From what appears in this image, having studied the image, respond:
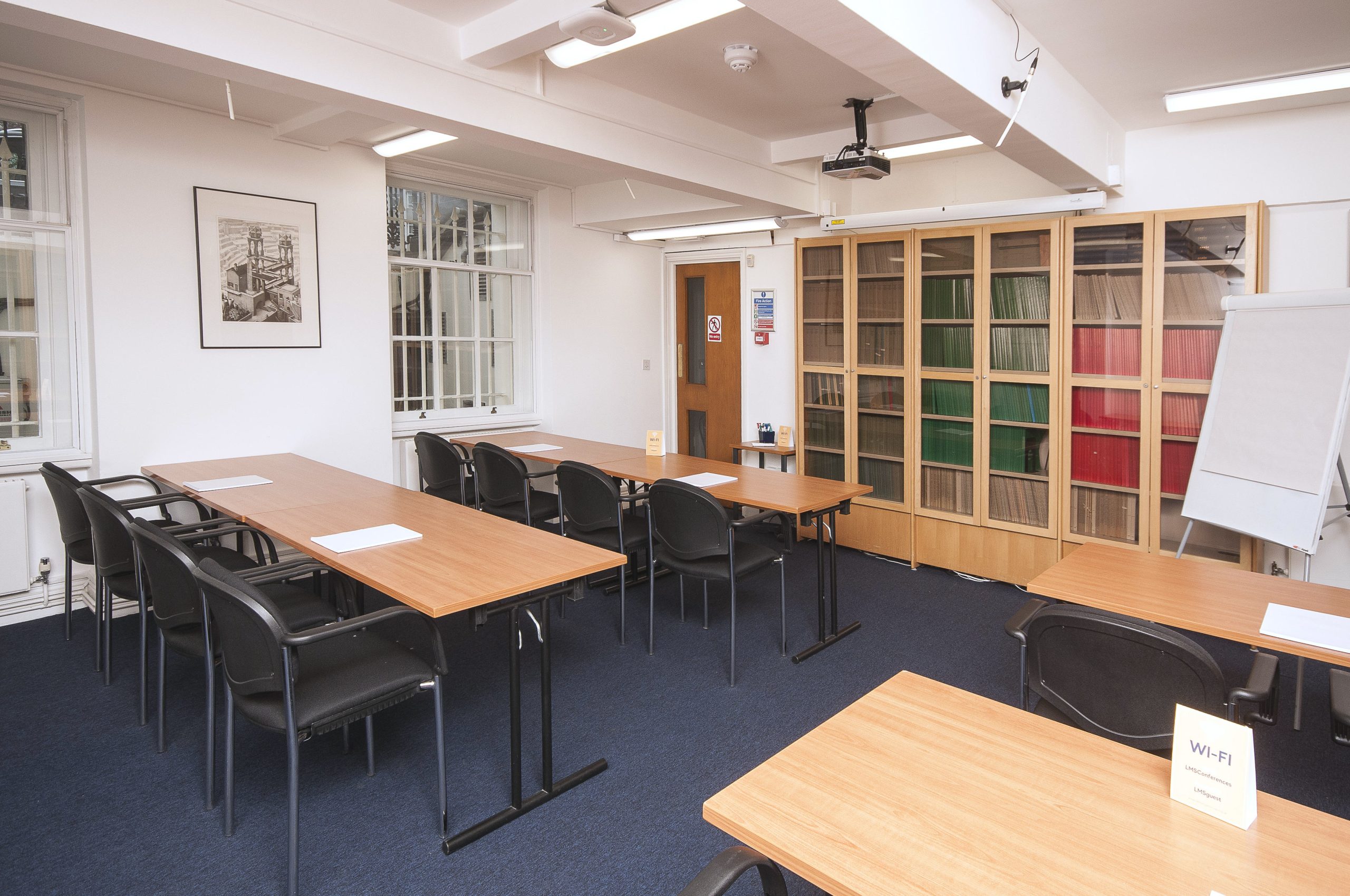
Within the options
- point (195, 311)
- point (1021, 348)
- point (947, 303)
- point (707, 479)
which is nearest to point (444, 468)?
point (195, 311)

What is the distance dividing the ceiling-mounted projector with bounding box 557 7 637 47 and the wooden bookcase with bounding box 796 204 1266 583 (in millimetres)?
3027

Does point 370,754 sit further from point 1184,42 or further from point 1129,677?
point 1184,42

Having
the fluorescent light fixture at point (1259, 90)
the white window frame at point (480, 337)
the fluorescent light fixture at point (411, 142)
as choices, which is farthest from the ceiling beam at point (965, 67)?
the white window frame at point (480, 337)

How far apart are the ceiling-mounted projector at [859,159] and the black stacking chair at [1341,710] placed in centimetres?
318

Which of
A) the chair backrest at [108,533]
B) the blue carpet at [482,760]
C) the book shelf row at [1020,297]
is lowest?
the blue carpet at [482,760]

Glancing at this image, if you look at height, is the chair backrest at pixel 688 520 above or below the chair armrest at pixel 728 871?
above

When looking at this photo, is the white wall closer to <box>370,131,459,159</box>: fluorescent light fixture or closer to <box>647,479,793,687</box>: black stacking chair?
<box>370,131,459,159</box>: fluorescent light fixture

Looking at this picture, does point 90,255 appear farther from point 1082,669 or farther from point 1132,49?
point 1132,49

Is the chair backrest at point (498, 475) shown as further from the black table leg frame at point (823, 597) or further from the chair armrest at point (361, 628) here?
the chair armrest at point (361, 628)

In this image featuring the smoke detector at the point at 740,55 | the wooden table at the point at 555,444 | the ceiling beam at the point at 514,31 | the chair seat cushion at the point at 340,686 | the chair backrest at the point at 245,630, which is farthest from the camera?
the wooden table at the point at 555,444

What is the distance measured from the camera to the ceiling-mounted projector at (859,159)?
4.31 m

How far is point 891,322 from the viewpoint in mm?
5449

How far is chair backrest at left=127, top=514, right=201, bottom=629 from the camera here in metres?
2.37

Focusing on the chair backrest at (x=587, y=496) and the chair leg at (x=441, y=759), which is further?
the chair backrest at (x=587, y=496)
